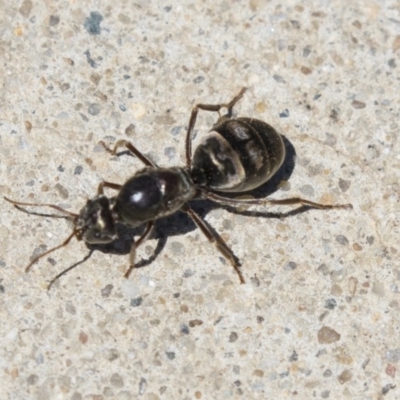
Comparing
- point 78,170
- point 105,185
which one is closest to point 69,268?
point 105,185

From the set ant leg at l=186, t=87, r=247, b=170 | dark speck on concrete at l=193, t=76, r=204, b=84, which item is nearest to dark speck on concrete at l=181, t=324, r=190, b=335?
ant leg at l=186, t=87, r=247, b=170

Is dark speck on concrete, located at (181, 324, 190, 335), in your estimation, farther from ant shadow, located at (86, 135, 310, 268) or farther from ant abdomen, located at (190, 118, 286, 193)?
ant abdomen, located at (190, 118, 286, 193)

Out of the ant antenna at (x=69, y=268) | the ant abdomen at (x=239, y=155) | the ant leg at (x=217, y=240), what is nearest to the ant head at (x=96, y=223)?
the ant antenna at (x=69, y=268)

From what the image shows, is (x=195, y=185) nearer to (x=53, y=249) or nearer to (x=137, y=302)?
(x=137, y=302)

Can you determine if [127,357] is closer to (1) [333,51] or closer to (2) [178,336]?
(2) [178,336]

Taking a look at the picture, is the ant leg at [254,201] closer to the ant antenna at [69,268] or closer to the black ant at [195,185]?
the black ant at [195,185]

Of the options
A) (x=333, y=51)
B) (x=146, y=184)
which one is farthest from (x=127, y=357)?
(x=333, y=51)
